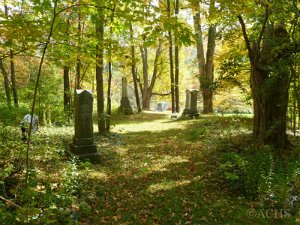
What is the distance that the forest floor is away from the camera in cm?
493

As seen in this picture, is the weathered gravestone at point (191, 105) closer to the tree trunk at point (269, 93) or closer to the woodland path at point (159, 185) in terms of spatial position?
the woodland path at point (159, 185)

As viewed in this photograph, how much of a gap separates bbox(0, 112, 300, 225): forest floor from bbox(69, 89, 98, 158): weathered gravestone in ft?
1.45

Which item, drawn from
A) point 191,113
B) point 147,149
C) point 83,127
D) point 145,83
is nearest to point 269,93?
point 147,149

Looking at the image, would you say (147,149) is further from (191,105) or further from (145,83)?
(145,83)

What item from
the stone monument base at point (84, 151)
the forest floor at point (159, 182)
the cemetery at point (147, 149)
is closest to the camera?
the cemetery at point (147, 149)

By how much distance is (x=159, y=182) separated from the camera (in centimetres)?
655

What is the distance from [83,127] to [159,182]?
3162 millimetres

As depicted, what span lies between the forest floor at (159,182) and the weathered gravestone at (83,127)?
0.44 m

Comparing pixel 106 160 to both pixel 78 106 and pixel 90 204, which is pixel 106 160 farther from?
pixel 90 204

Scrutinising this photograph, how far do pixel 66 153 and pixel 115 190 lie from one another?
9.36 ft

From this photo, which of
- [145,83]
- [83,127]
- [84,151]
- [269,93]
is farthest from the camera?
[145,83]

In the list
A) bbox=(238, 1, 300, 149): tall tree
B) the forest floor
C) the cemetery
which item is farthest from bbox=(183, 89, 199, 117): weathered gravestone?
bbox=(238, 1, 300, 149): tall tree

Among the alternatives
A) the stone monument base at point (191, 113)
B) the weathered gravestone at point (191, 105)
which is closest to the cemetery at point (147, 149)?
the stone monument base at point (191, 113)

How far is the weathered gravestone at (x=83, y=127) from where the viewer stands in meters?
7.97
